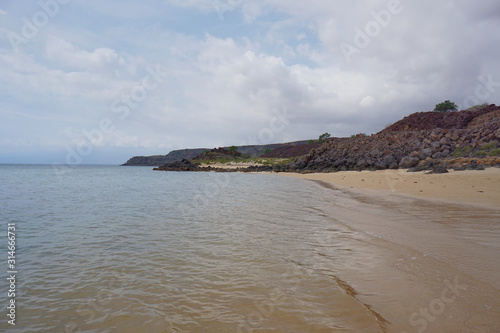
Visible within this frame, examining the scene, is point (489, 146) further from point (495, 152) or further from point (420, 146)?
point (420, 146)

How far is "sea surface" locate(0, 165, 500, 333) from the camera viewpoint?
319 cm

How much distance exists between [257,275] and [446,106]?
2879 inches

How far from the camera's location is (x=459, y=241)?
6.05 meters

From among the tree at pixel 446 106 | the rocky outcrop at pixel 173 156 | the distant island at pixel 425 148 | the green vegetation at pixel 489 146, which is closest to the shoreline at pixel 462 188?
the distant island at pixel 425 148

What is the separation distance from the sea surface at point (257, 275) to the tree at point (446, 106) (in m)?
65.3

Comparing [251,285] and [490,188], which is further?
[490,188]

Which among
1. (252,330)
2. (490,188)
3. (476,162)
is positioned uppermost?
(476,162)

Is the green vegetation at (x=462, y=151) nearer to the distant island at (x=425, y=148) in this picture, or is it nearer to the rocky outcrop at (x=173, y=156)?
the distant island at (x=425, y=148)

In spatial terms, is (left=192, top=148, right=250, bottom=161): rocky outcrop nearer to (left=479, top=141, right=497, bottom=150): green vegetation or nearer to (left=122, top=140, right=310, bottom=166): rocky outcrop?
(left=122, top=140, right=310, bottom=166): rocky outcrop

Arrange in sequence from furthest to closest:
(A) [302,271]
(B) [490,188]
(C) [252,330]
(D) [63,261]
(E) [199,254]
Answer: (B) [490,188] → (E) [199,254] → (D) [63,261] → (A) [302,271] → (C) [252,330]

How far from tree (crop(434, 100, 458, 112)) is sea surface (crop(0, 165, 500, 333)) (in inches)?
2571

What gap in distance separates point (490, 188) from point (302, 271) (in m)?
14.2

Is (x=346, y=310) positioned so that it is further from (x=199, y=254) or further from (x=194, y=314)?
(x=199, y=254)

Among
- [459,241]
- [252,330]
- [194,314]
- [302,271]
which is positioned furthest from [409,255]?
[194,314]
